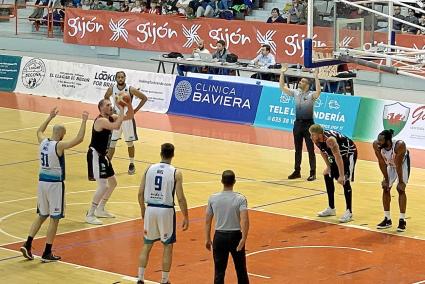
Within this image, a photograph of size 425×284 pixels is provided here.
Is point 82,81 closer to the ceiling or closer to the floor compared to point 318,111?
closer to the ceiling

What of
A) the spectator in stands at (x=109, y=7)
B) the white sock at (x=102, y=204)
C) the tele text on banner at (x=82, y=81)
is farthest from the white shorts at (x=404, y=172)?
the spectator in stands at (x=109, y=7)

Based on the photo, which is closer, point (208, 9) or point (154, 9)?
point (208, 9)

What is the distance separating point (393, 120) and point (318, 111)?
6.99 ft

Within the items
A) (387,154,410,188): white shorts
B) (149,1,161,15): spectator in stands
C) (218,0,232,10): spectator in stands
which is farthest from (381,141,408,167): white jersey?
(149,1,161,15): spectator in stands

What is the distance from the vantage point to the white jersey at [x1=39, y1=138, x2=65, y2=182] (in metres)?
15.5

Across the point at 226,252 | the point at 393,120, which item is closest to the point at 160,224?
the point at 226,252

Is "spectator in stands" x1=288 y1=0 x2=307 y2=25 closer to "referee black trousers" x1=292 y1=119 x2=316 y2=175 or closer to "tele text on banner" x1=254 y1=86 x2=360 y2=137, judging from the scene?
"tele text on banner" x1=254 y1=86 x2=360 y2=137

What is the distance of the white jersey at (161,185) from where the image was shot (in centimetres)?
1385

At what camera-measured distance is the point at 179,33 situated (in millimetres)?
37219

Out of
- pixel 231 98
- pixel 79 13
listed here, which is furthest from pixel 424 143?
pixel 79 13

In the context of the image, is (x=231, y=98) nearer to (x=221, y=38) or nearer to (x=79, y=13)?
(x=221, y=38)

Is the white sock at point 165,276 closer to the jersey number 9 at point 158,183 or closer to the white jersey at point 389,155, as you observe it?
the jersey number 9 at point 158,183

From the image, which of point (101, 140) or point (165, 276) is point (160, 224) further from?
point (101, 140)

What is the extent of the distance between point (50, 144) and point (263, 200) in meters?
5.50
